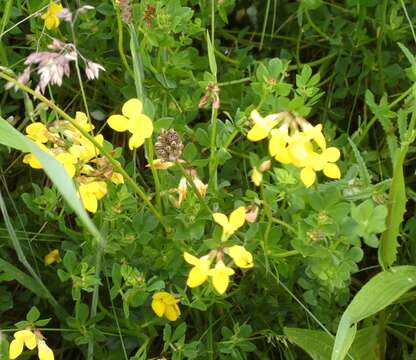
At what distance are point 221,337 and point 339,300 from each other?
229 mm

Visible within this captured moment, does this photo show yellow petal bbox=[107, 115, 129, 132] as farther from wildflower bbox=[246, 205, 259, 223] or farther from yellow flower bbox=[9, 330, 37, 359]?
yellow flower bbox=[9, 330, 37, 359]

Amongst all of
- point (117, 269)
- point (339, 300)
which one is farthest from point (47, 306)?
point (339, 300)

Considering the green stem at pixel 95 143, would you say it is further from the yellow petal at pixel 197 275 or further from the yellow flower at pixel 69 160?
the yellow petal at pixel 197 275

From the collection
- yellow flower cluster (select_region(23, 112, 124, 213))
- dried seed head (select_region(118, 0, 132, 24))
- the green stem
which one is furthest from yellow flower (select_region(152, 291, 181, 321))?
dried seed head (select_region(118, 0, 132, 24))

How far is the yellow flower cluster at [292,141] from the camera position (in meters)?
1.12

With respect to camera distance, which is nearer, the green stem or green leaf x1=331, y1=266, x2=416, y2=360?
the green stem

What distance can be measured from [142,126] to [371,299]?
0.46 metres

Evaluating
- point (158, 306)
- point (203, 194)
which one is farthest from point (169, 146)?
point (158, 306)

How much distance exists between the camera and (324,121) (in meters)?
1.86

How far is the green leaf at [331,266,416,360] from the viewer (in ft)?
4.12

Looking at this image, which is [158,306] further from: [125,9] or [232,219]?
[125,9]

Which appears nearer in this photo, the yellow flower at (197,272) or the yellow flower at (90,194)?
the yellow flower at (197,272)

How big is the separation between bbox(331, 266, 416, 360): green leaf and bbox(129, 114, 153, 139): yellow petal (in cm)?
41

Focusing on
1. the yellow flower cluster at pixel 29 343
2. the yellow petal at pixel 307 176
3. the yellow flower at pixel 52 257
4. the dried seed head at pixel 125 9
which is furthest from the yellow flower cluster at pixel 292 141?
the yellow flower at pixel 52 257
